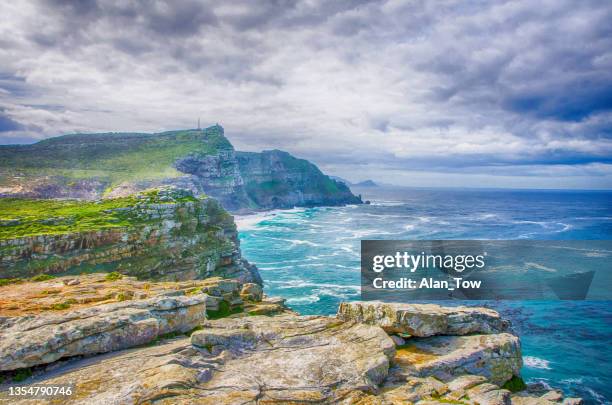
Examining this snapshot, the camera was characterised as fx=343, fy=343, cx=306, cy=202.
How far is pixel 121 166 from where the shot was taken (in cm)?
12950

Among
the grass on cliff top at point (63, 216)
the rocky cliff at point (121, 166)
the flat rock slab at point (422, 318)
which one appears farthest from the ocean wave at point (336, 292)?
the rocky cliff at point (121, 166)

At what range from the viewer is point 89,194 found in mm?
101375

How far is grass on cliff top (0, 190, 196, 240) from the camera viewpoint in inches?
1536

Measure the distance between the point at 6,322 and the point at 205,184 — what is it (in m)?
153

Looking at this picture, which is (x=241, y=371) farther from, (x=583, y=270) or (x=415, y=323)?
(x=583, y=270)

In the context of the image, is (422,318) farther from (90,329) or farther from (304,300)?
(304,300)

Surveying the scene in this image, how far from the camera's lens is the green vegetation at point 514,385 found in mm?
15445

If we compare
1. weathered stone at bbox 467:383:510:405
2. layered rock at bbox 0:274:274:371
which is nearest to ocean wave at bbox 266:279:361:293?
layered rock at bbox 0:274:274:371

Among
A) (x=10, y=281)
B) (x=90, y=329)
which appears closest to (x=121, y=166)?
(x=10, y=281)

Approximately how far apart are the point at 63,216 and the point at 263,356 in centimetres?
4142

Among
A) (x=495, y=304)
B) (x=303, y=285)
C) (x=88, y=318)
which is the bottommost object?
(x=303, y=285)

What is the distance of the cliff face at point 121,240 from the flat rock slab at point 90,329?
23.9 m

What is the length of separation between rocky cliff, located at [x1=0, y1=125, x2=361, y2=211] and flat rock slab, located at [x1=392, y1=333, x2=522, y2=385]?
93.6 metres

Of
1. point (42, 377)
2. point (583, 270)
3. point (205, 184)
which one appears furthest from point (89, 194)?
point (583, 270)
